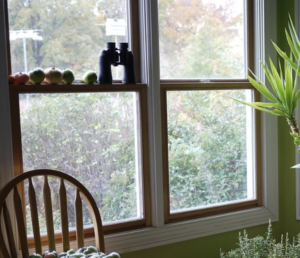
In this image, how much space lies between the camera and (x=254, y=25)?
2529mm

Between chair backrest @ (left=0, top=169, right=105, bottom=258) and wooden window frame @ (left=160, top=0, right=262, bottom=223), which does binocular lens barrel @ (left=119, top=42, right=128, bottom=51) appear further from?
chair backrest @ (left=0, top=169, right=105, bottom=258)

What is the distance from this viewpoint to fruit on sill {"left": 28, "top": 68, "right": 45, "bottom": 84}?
1940 millimetres

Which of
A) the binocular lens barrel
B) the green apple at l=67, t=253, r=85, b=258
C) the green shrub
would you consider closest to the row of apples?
the binocular lens barrel

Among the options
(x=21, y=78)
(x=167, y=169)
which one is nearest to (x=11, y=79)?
(x=21, y=78)

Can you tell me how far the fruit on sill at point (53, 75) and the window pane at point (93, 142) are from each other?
0.09 meters

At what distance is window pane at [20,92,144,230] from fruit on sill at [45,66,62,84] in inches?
3.4

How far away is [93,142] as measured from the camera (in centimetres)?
215

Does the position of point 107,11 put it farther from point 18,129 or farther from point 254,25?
point 254,25

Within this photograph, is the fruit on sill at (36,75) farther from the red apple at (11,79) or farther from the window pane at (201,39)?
the window pane at (201,39)

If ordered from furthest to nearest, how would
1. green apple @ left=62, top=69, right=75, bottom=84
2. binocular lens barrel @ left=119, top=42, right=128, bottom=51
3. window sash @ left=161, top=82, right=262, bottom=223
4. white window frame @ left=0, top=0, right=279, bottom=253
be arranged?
1. window sash @ left=161, top=82, right=262, bottom=223
2. binocular lens barrel @ left=119, top=42, right=128, bottom=51
3. green apple @ left=62, top=69, right=75, bottom=84
4. white window frame @ left=0, top=0, right=279, bottom=253

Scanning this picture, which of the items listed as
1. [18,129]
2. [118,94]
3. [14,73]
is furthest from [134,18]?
[18,129]

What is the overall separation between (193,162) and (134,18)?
95 cm

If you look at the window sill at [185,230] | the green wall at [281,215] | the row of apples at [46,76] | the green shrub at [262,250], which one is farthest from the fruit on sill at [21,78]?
the green shrub at [262,250]

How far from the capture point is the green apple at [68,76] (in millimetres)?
2006
